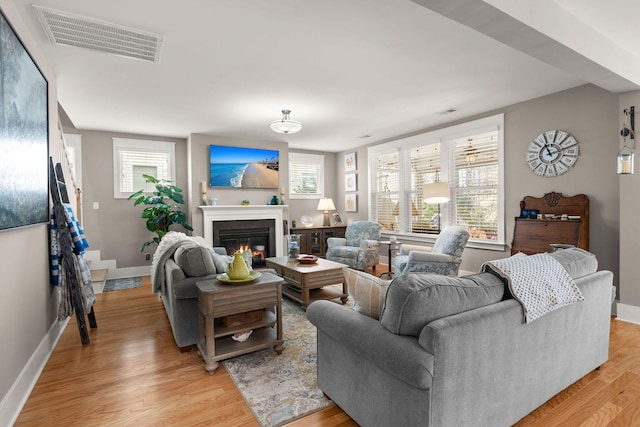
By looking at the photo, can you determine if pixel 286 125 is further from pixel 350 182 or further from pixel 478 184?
pixel 350 182

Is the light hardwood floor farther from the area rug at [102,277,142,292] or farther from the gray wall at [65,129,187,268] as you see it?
the gray wall at [65,129,187,268]

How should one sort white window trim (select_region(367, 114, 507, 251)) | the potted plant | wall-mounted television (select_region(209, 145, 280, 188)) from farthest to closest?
wall-mounted television (select_region(209, 145, 280, 188))
the potted plant
white window trim (select_region(367, 114, 507, 251))

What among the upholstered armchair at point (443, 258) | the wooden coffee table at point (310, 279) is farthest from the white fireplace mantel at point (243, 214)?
the upholstered armchair at point (443, 258)

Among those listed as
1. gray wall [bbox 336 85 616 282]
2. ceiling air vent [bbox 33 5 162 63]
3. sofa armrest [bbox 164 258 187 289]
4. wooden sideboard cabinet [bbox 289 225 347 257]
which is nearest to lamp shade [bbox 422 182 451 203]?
gray wall [bbox 336 85 616 282]

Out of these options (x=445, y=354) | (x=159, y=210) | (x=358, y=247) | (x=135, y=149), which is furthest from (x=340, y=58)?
(x=135, y=149)

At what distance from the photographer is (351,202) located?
7188 mm

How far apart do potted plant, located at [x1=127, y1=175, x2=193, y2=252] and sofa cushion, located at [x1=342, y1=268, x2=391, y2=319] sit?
432cm

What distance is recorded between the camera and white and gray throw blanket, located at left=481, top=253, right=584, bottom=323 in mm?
1657

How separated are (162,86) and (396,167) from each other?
4.13 metres

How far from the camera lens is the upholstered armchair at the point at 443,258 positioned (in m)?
3.92

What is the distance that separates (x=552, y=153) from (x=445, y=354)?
144 inches

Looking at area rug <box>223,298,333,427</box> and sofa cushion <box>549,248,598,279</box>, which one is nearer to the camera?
area rug <box>223,298,333,427</box>

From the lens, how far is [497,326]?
1.52 m

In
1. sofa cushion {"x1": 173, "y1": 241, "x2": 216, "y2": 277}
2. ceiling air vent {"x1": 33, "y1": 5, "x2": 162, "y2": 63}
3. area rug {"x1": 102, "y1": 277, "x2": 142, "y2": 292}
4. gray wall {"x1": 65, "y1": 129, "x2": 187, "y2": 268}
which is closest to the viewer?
ceiling air vent {"x1": 33, "y1": 5, "x2": 162, "y2": 63}
